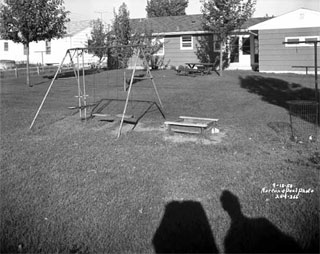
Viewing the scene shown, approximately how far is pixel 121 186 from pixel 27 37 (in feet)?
54.5

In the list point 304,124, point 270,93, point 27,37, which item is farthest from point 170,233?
point 27,37

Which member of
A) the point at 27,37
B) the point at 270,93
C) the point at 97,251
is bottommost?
the point at 97,251

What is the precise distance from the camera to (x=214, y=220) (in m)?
4.07

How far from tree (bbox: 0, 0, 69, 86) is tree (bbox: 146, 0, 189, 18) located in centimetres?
4912

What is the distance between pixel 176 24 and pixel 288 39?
10.2 meters

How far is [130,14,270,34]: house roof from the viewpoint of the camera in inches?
1095

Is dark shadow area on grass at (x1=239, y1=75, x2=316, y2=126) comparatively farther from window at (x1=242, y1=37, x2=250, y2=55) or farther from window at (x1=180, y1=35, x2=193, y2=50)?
window at (x1=180, y1=35, x2=193, y2=50)

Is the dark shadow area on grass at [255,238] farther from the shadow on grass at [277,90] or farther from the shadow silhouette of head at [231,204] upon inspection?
the shadow on grass at [277,90]

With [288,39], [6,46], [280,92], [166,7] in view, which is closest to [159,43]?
[288,39]

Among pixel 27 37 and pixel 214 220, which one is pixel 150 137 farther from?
pixel 27 37

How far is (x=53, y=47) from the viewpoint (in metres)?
36.3

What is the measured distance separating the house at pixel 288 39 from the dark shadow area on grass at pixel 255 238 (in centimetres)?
1947

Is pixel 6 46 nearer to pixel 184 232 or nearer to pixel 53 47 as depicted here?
pixel 53 47

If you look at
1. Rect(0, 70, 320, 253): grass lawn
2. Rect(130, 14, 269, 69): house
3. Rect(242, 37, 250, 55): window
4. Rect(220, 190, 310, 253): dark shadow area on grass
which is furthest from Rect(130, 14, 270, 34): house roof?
Rect(220, 190, 310, 253): dark shadow area on grass
